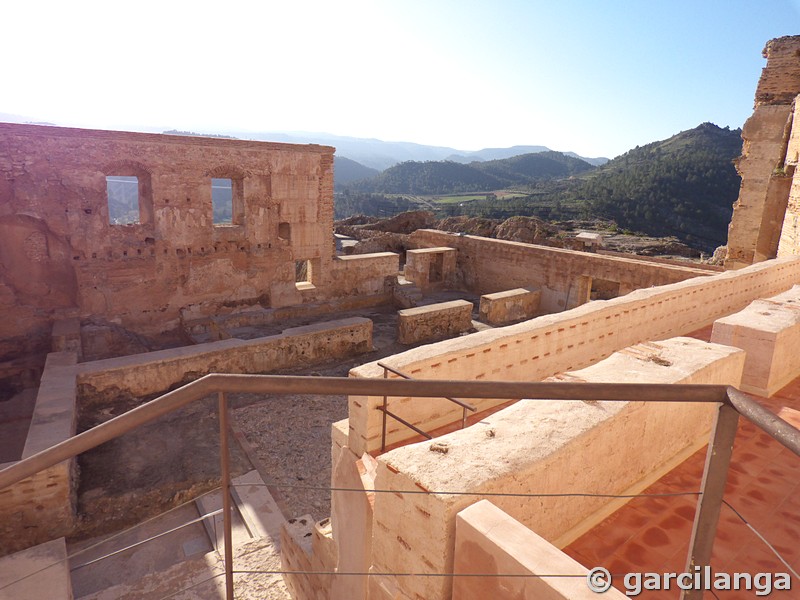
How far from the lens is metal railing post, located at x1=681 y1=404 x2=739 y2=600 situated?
161 centimetres

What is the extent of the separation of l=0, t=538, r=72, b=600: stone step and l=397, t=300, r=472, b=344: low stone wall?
849 centimetres

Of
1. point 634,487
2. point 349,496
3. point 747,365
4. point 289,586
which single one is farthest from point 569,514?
point 289,586

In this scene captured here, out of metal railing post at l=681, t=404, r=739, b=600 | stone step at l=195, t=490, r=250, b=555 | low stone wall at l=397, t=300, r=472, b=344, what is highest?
metal railing post at l=681, t=404, r=739, b=600

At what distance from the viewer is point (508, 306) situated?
49.1 ft

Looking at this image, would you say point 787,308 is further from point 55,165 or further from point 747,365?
point 55,165

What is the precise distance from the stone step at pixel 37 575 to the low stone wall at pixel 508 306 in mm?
11279

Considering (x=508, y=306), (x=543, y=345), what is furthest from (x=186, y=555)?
(x=508, y=306)

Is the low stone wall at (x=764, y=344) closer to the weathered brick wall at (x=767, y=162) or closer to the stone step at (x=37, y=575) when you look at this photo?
the stone step at (x=37, y=575)

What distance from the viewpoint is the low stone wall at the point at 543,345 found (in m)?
4.15

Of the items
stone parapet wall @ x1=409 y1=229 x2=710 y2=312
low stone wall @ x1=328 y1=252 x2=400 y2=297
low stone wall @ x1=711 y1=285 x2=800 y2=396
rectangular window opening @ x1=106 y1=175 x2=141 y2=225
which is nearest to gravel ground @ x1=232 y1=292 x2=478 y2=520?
low stone wall @ x1=711 y1=285 x2=800 y2=396

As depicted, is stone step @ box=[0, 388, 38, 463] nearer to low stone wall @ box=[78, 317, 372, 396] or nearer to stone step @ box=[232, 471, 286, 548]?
low stone wall @ box=[78, 317, 372, 396]

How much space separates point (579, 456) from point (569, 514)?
1.16 feet

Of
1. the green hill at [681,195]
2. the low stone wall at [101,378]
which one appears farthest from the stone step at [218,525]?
the green hill at [681,195]

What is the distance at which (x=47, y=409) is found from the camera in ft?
25.7
